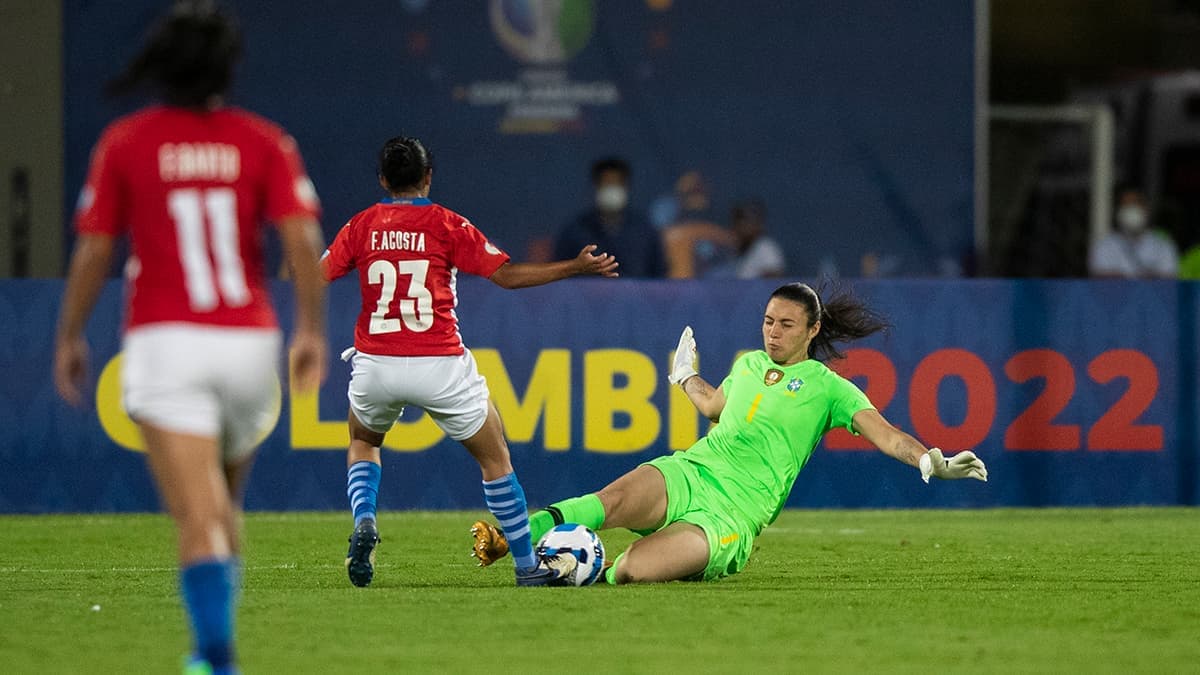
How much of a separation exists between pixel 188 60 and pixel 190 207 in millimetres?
426

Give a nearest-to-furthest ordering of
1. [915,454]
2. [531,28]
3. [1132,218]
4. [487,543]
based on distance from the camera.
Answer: [915,454], [487,543], [531,28], [1132,218]

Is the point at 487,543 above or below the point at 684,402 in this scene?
above

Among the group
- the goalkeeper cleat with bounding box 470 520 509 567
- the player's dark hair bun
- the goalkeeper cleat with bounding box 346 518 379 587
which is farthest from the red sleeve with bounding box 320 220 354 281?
the goalkeeper cleat with bounding box 470 520 509 567

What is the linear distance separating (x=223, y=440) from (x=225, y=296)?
1.51 ft

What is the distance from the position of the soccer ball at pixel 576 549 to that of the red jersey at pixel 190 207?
320cm

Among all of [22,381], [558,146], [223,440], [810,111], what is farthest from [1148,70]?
[223,440]

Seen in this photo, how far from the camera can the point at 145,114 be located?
18.9ft

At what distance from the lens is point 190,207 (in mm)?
5660

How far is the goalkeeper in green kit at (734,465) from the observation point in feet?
29.1

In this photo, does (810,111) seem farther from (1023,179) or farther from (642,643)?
(642,643)

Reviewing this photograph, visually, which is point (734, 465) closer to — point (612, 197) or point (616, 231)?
point (616, 231)

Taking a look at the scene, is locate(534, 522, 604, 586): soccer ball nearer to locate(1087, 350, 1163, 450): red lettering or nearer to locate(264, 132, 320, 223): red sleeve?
locate(264, 132, 320, 223): red sleeve

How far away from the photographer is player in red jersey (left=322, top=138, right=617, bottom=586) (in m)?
8.76

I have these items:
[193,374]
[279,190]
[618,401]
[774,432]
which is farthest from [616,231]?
[193,374]
